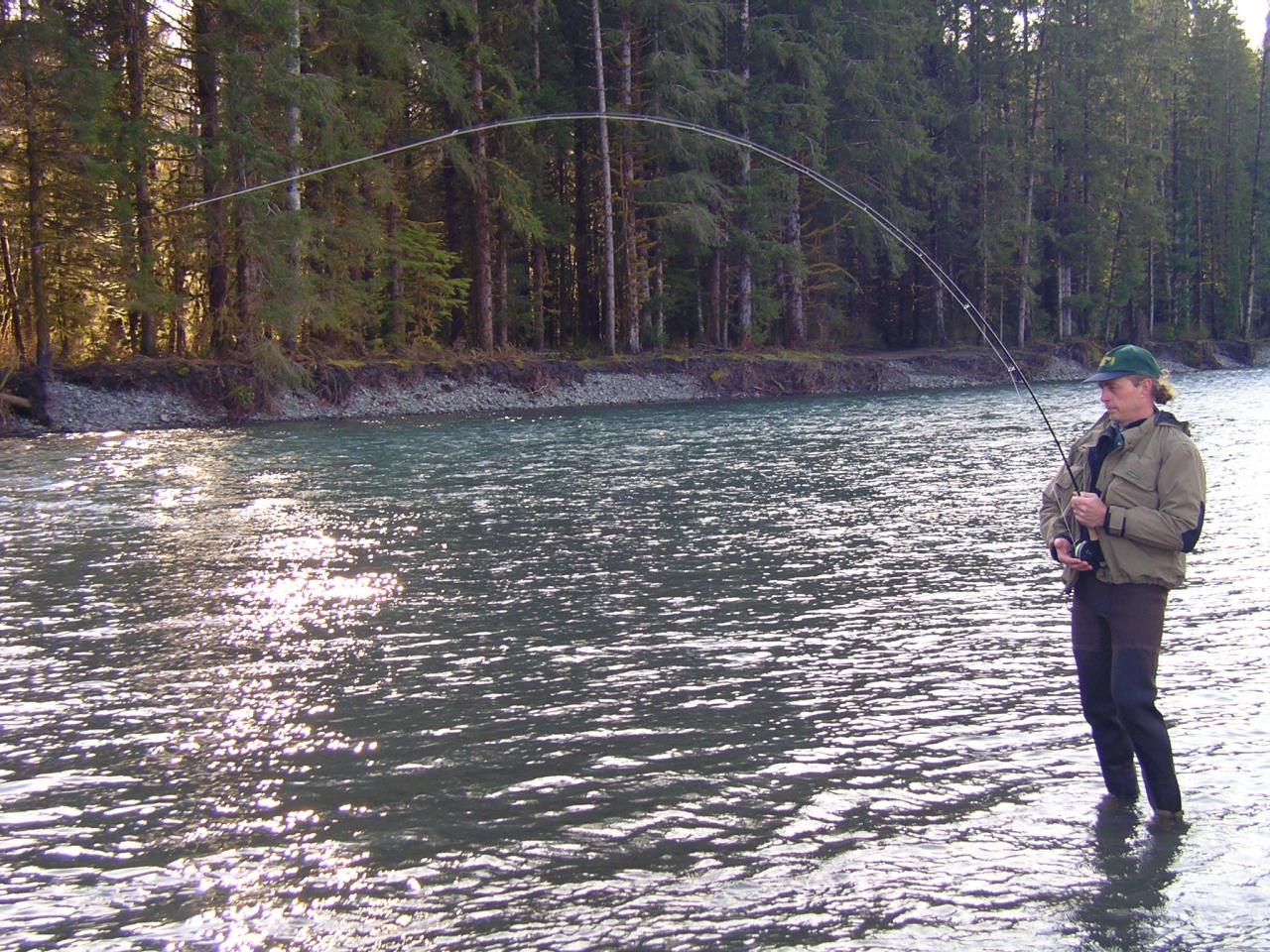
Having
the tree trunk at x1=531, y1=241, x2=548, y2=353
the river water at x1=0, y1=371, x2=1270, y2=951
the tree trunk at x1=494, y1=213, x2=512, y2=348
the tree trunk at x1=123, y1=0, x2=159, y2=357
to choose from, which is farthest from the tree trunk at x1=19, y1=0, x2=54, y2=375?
the tree trunk at x1=531, y1=241, x2=548, y2=353

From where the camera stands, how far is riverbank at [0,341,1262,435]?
89.5ft

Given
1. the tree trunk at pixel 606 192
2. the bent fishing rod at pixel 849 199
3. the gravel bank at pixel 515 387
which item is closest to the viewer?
the bent fishing rod at pixel 849 199

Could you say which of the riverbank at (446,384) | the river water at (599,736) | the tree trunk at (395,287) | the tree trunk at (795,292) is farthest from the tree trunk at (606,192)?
the river water at (599,736)

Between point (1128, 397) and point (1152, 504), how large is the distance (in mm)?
471

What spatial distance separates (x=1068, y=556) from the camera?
5320 millimetres

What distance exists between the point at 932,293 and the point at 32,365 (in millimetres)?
35039

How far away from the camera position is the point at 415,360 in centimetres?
3356

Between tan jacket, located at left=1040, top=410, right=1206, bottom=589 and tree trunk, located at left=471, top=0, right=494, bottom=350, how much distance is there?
3166cm

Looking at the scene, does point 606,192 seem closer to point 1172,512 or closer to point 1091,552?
point 1091,552

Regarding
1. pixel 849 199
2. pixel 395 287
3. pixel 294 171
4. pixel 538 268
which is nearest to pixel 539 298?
pixel 538 268

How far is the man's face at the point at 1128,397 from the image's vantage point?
5.20 metres

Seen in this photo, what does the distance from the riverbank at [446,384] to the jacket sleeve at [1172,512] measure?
974 inches

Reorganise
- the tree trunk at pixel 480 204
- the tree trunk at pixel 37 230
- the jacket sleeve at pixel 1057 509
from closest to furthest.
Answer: the jacket sleeve at pixel 1057 509 < the tree trunk at pixel 37 230 < the tree trunk at pixel 480 204

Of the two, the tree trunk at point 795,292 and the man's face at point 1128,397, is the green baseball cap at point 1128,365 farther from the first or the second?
the tree trunk at point 795,292
